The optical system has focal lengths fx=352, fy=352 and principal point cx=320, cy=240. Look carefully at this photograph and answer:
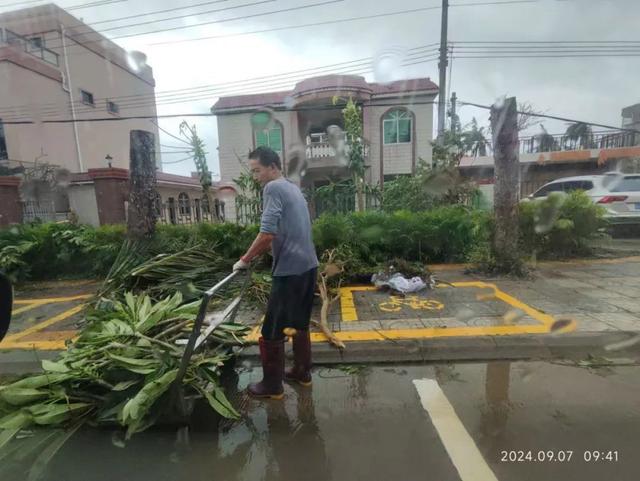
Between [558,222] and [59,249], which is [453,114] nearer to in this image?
[558,222]

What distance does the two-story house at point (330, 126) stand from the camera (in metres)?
15.2

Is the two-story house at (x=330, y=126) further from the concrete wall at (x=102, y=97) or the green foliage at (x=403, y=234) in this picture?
the green foliage at (x=403, y=234)

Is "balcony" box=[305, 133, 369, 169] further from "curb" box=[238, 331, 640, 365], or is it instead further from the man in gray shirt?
the man in gray shirt

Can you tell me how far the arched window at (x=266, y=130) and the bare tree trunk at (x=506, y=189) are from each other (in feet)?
38.6

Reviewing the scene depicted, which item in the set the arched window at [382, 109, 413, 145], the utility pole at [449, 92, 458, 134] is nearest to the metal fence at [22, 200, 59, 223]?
the utility pole at [449, 92, 458, 134]

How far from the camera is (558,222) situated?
6172 millimetres

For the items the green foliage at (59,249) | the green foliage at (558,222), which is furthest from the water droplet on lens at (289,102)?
the green foliage at (558,222)

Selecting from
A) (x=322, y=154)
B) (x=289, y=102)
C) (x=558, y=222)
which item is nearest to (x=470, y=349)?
(x=558, y=222)

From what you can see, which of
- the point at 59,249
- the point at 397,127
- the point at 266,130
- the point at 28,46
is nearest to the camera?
the point at 59,249

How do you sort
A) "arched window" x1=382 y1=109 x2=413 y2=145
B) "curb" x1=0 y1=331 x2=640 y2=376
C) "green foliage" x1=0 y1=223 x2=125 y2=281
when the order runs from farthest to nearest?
"arched window" x1=382 y1=109 x2=413 y2=145
"green foliage" x1=0 y1=223 x2=125 y2=281
"curb" x1=0 y1=331 x2=640 y2=376

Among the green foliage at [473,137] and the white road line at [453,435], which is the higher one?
the green foliage at [473,137]

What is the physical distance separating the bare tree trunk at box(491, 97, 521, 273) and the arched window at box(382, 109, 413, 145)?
10634 mm

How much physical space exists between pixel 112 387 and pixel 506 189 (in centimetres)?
553

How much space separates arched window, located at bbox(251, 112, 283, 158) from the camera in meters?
15.9
